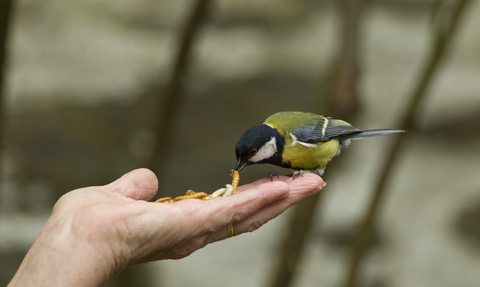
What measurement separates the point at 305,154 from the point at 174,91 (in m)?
0.88

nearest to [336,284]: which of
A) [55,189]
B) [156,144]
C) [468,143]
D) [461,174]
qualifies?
[461,174]

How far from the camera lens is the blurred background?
13.2 feet

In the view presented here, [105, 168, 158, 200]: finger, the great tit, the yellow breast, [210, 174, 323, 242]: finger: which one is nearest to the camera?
[210, 174, 323, 242]: finger

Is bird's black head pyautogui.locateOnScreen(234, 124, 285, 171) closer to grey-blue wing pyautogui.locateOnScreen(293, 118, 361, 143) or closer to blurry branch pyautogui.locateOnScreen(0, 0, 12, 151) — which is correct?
grey-blue wing pyautogui.locateOnScreen(293, 118, 361, 143)

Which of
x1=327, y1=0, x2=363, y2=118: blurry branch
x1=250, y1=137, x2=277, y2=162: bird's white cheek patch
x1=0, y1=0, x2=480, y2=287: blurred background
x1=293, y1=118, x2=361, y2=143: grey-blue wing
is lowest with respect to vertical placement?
x1=0, y1=0, x2=480, y2=287: blurred background

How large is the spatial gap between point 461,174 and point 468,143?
0.43 m

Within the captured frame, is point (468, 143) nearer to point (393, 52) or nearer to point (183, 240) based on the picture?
point (393, 52)

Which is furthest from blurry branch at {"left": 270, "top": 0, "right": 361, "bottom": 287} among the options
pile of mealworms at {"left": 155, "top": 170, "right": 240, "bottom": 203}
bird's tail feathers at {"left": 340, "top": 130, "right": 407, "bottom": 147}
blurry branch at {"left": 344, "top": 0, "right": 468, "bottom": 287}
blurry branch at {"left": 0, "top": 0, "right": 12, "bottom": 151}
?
blurry branch at {"left": 0, "top": 0, "right": 12, "bottom": 151}

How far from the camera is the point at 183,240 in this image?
1.21m

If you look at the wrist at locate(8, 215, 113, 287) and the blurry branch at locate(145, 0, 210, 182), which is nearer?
the wrist at locate(8, 215, 113, 287)

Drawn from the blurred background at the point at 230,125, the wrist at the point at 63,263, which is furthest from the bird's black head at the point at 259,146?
the blurred background at the point at 230,125

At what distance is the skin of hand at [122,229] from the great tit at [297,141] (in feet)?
0.92

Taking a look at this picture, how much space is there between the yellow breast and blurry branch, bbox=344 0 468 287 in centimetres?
56

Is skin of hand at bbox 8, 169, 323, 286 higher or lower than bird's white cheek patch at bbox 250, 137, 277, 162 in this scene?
lower
